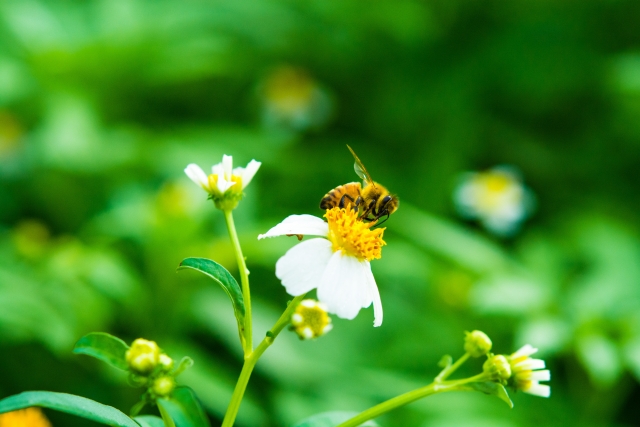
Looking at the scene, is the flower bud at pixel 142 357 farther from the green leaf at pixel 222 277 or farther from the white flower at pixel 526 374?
the white flower at pixel 526 374

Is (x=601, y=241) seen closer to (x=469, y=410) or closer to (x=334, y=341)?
(x=469, y=410)

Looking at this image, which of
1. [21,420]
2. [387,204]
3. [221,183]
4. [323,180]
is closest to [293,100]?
[323,180]

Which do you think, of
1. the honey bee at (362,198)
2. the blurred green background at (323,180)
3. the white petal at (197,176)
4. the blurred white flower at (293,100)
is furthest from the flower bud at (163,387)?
the blurred white flower at (293,100)

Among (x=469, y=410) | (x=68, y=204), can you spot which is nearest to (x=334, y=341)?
(x=469, y=410)

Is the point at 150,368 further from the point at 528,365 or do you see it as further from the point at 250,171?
the point at 528,365

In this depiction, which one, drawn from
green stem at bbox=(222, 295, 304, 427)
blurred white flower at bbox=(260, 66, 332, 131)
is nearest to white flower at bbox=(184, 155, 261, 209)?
green stem at bbox=(222, 295, 304, 427)

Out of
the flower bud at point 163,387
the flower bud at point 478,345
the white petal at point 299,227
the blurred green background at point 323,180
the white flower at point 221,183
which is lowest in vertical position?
the flower bud at point 163,387

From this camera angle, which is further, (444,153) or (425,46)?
(425,46)
